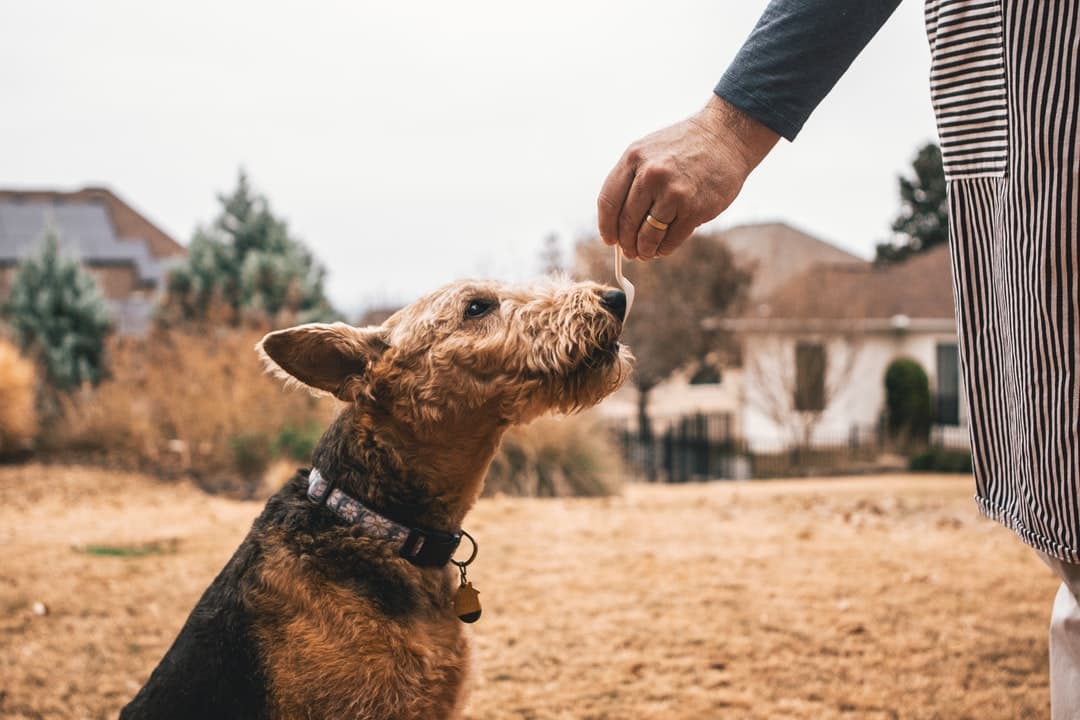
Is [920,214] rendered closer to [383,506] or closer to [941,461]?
[941,461]

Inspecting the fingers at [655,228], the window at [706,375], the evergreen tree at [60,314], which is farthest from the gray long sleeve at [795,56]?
the window at [706,375]

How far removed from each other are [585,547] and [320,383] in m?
4.74

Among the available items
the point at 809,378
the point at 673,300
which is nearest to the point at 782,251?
the point at 673,300

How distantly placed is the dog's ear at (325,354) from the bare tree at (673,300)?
73.7 feet

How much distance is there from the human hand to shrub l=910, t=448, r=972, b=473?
19381 millimetres

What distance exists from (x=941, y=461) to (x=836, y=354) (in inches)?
194

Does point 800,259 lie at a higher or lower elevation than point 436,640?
higher

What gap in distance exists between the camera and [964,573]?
604 cm

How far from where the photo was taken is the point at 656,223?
2.10m

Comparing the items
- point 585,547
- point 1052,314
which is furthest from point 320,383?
point 585,547

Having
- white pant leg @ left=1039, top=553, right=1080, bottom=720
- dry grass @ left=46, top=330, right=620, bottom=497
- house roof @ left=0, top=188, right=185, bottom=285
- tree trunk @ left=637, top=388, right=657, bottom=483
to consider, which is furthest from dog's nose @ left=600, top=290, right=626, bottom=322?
house roof @ left=0, top=188, right=185, bottom=285

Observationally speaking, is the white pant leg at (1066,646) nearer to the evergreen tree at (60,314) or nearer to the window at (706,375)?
the evergreen tree at (60,314)

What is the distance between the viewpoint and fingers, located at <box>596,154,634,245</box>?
210 centimetres

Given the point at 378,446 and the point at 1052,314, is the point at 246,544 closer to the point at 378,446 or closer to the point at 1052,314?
the point at 378,446
